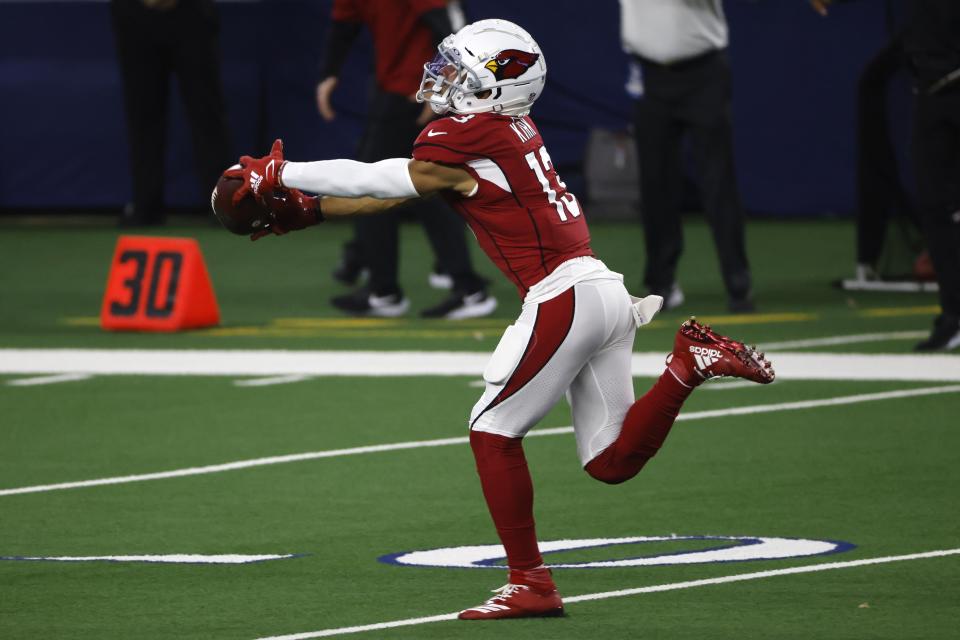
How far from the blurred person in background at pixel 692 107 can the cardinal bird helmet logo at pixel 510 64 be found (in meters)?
6.07

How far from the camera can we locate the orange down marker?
37.0ft

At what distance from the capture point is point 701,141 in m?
11.6

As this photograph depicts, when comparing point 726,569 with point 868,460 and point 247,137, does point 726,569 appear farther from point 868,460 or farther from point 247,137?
point 247,137

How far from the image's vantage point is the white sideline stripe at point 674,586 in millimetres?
4973

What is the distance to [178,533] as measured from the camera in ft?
20.6

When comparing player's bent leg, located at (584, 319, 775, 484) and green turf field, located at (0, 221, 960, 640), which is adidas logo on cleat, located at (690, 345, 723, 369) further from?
green turf field, located at (0, 221, 960, 640)

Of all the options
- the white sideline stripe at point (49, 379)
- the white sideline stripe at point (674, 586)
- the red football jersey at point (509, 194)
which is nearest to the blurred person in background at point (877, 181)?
the white sideline stripe at point (49, 379)

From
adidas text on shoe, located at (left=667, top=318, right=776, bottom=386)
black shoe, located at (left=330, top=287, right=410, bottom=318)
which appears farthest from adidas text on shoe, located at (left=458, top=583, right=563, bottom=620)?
black shoe, located at (left=330, top=287, right=410, bottom=318)

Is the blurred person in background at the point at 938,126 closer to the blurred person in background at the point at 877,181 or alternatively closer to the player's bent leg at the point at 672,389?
the blurred person in background at the point at 877,181

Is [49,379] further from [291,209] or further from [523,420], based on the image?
[523,420]

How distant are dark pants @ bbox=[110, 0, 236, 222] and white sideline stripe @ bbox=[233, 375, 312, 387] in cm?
782

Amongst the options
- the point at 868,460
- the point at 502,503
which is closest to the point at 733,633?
the point at 502,503

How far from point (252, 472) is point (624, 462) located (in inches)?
87.6

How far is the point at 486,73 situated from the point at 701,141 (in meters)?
6.35
